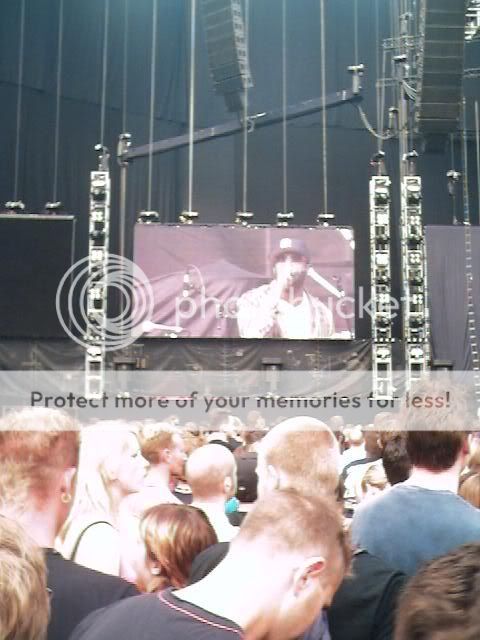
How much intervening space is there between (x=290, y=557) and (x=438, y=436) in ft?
3.37

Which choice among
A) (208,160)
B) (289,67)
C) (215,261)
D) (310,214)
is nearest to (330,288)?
(215,261)

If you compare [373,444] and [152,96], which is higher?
[152,96]

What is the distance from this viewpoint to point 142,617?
1384 millimetres

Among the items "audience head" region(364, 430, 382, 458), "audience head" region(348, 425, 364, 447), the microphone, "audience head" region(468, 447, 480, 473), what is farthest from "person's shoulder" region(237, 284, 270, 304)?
"audience head" region(468, 447, 480, 473)

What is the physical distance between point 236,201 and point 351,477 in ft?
41.2

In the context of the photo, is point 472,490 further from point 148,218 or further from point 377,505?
point 148,218

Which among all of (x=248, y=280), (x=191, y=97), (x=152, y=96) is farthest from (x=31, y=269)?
(x=191, y=97)

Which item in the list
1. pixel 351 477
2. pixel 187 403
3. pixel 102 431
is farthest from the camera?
pixel 187 403

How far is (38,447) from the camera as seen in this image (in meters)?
2.07

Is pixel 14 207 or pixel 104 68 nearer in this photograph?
pixel 14 207

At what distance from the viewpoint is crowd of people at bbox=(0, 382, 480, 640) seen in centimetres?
128

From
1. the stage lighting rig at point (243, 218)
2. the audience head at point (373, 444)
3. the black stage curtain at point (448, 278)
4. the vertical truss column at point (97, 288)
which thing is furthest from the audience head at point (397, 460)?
the black stage curtain at point (448, 278)

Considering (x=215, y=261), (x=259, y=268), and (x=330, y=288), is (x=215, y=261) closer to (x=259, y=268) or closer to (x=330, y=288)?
(x=259, y=268)

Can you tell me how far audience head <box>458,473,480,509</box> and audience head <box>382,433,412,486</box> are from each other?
8.7 inches
